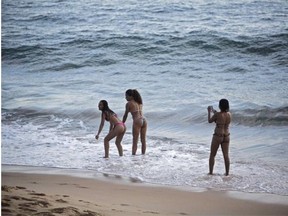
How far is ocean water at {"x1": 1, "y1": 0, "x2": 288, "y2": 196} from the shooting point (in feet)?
22.2

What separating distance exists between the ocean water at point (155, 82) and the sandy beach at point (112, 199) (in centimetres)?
41

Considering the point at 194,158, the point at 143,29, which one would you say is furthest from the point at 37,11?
the point at 194,158

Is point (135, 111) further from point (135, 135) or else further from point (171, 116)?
point (171, 116)

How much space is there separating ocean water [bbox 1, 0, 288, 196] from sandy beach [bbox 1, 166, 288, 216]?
0.41 meters

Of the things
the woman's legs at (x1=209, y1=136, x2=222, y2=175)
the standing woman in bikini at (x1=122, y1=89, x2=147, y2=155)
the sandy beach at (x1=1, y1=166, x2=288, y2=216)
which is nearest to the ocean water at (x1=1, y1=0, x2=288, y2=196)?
the woman's legs at (x1=209, y1=136, x2=222, y2=175)

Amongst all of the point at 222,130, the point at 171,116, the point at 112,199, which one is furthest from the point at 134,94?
the point at 171,116

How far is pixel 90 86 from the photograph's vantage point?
13.6 meters

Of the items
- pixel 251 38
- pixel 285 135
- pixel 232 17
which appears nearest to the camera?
pixel 285 135

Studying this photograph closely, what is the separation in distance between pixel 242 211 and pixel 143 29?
15.0 metres

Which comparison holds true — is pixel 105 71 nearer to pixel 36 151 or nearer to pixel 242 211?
pixel 36 151

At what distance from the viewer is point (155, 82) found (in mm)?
14039

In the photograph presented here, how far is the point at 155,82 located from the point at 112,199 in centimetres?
937

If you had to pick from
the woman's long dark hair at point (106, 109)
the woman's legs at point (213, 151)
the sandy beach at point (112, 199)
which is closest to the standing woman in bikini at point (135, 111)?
the woman's long dark hair at point (106, 109)

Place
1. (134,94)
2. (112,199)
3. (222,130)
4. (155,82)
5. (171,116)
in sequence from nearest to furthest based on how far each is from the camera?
(112,199) < (222,130) < (134,94) < (171,116) < (155,82)
